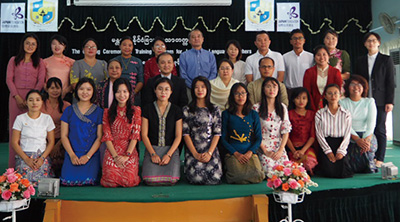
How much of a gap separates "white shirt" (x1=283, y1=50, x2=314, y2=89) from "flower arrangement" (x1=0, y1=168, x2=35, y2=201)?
314 cm

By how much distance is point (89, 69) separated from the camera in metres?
4.09

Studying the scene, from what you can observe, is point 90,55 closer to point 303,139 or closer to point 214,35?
point 303,139

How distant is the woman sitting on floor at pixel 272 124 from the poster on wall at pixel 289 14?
4.36 m

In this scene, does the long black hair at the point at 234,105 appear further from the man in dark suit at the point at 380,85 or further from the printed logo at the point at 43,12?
the printed logo at the point at 43,12

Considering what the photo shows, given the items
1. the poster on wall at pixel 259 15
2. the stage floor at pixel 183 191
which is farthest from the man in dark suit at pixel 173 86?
the poster on wall at pixel 259 15

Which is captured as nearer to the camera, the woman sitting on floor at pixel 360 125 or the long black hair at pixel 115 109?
the long black hair at pixel 115 109

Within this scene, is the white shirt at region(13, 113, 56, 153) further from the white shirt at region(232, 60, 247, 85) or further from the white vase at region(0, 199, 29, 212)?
the white shirt at region(232, 60, 247, 85)

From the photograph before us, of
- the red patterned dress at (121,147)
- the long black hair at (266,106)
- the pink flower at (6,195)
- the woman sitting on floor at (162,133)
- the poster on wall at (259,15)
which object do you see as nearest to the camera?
the pink flower at (6,195)

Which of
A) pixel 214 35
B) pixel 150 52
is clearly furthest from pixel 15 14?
pixel 214 35

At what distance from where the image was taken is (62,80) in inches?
162

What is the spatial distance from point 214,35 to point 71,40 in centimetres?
318

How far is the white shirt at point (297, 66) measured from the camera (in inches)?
174

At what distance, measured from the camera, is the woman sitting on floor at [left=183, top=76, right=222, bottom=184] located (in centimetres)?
338

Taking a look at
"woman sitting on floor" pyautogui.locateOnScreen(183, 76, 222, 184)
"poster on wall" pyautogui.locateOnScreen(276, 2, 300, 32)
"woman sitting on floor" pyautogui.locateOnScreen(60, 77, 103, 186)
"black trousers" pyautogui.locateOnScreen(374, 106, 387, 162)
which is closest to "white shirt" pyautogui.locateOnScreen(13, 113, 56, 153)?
"woman sitting on floor" pyautogui.locateOnScreen(60, 77, 103, 186)
